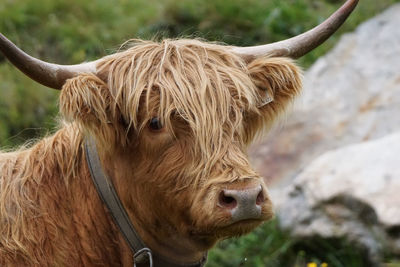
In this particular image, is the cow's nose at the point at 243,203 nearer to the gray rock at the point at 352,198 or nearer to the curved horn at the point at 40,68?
the curved horn at the point at 40,68

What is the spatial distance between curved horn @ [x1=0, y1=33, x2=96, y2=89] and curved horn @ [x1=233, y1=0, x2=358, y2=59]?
0.89m

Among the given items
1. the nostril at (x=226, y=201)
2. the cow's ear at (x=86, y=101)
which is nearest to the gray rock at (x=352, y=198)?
the nostril at (x=226, y=201)

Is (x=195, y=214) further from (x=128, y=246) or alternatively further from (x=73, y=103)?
(x=73, y=103)

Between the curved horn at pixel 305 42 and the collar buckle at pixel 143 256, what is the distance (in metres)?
1.17

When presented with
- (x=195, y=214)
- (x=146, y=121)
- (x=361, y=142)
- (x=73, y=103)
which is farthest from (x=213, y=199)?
(x=361, y=142)

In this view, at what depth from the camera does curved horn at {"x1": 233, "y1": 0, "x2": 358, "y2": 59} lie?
4.64 m

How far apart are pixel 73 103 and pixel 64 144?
510 millimetres

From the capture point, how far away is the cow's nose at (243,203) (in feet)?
12.7

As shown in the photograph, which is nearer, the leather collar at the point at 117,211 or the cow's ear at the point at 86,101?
the cow's ear at the point at 86,101

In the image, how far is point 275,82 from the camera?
15.0 feet

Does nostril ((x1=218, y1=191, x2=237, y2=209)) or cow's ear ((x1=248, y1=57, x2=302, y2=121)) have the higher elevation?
cow's ear ((x1=248, y1=57, x2=302, y2=121))

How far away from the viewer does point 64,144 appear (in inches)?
177

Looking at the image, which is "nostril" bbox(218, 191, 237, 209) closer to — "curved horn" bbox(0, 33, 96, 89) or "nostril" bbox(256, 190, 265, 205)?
"nostril" bbox(256, 190, 265, 205)

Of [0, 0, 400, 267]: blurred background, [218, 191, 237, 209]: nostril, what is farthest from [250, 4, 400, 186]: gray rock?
[218, 191, 237, 209]: nostril
